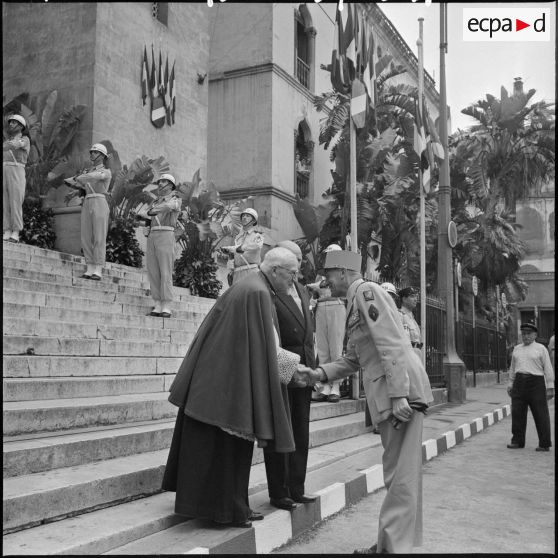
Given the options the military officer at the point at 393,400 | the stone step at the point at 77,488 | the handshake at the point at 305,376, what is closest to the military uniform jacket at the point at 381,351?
the military officer at the point at 393,400

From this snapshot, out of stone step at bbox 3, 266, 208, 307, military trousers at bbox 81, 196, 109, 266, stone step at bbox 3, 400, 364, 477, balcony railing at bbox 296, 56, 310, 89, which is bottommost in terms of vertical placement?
stone step at bbox 3, 400, 364, 477

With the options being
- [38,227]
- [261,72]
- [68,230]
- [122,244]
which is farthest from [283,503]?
[261,72]

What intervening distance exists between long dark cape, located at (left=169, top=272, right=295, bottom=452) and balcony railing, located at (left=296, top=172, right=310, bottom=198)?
1958cm

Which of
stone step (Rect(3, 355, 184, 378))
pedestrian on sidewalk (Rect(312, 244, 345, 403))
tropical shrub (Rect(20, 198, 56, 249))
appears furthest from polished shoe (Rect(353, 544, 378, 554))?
tropical shrub (Rect(20, 198, 56, 249))

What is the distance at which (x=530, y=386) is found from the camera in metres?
9.16

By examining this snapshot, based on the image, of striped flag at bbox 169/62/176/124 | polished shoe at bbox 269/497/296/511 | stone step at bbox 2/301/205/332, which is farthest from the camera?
striped flag at bbox 169/62/176/124

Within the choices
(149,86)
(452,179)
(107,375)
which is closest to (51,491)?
(107,375)

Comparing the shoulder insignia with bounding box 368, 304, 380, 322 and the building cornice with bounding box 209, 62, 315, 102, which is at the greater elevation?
the building cornice with bounding box 209, 62, 315, 102

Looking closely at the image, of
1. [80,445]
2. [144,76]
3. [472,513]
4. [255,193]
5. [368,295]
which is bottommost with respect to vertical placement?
[472,513]

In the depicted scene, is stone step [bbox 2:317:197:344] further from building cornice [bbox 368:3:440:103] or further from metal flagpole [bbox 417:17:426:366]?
building cornice [bbox 368:3:440:103]

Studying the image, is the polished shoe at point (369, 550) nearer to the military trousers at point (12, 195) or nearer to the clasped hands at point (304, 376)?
the clasped hands at point (304, 376)

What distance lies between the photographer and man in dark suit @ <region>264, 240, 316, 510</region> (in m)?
4.75

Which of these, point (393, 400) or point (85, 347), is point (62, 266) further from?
point (393, 400)

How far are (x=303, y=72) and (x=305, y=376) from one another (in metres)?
21.0
